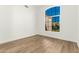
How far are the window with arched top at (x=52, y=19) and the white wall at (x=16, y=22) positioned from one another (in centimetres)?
74

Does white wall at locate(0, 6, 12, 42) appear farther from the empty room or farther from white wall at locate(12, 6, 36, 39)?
white wall at locate(12, 6, 36, 39)

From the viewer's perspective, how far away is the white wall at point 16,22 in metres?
3.59

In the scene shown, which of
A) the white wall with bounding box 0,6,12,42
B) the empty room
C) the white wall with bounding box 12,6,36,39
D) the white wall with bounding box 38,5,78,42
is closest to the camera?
the empty room

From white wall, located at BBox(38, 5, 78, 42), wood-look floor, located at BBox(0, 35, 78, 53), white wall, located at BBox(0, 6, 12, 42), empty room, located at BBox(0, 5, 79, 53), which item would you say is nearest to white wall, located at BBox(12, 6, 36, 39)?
empty room, located at BBox(0, 5, 79, 53)

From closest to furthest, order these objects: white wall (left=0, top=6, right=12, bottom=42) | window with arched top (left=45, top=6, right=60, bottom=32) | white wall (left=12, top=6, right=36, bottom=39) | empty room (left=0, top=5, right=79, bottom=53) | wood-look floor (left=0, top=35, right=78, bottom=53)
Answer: wood-look floor (left=0, top=35, right=78, bottom=53), empty room (left=0, top=5, right=79, bottom=53), white wall (left=0, top=6, right=12, bottom=42), white wall (left=12, top=6, right=36, bottom=39), window with arched top (left=45, top=6, right=60, bottom=32)

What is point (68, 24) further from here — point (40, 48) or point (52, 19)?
point (40, 48)

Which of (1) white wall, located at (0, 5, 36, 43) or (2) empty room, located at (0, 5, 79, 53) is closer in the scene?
(2) empty room, located at (0, 5, 79, 53)

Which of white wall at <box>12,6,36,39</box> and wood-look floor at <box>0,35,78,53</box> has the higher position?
white wall at <box>12,6,36,39</box>

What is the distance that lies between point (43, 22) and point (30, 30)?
875 mm

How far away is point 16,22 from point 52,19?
6.13 feet

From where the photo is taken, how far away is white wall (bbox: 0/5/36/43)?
11.8 ft

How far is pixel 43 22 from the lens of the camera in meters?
5.36

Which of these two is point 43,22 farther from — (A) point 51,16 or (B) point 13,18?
(B) point 13,18
